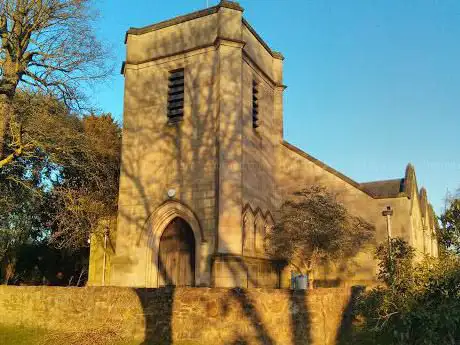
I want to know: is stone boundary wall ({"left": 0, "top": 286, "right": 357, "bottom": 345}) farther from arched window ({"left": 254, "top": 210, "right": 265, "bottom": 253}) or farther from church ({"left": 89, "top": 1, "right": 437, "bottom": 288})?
arched window ({"left": 254, "top": 210, "right": 265, "bottom": 253})

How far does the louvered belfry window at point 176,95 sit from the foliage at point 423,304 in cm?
1298

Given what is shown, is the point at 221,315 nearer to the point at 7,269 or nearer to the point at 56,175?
the point at 56,175

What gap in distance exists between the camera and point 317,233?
58.1 ft

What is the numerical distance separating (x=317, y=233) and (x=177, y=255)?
554 cm

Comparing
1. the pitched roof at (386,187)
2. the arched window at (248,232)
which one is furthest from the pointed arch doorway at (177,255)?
the pitched roof at (386,187)

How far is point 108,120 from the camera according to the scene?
2839cm

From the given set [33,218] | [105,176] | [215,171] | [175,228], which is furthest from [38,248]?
[215,171]

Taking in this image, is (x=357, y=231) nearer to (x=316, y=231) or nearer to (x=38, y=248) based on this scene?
(x=316, y=231)

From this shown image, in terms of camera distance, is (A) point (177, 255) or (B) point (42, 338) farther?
(A) point (177, 255)

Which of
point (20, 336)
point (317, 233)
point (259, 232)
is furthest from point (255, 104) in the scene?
point (20, 336)

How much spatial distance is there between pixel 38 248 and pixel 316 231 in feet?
63.6

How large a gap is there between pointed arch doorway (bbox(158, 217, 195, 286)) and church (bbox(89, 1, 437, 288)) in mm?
40

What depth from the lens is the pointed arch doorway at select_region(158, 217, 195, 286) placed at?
18.9 m

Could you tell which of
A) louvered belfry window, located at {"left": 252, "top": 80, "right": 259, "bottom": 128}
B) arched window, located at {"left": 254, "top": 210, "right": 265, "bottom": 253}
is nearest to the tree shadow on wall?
arched window, located at {"left": 254, "top": 210, "right": 265, "bottom": 253}
